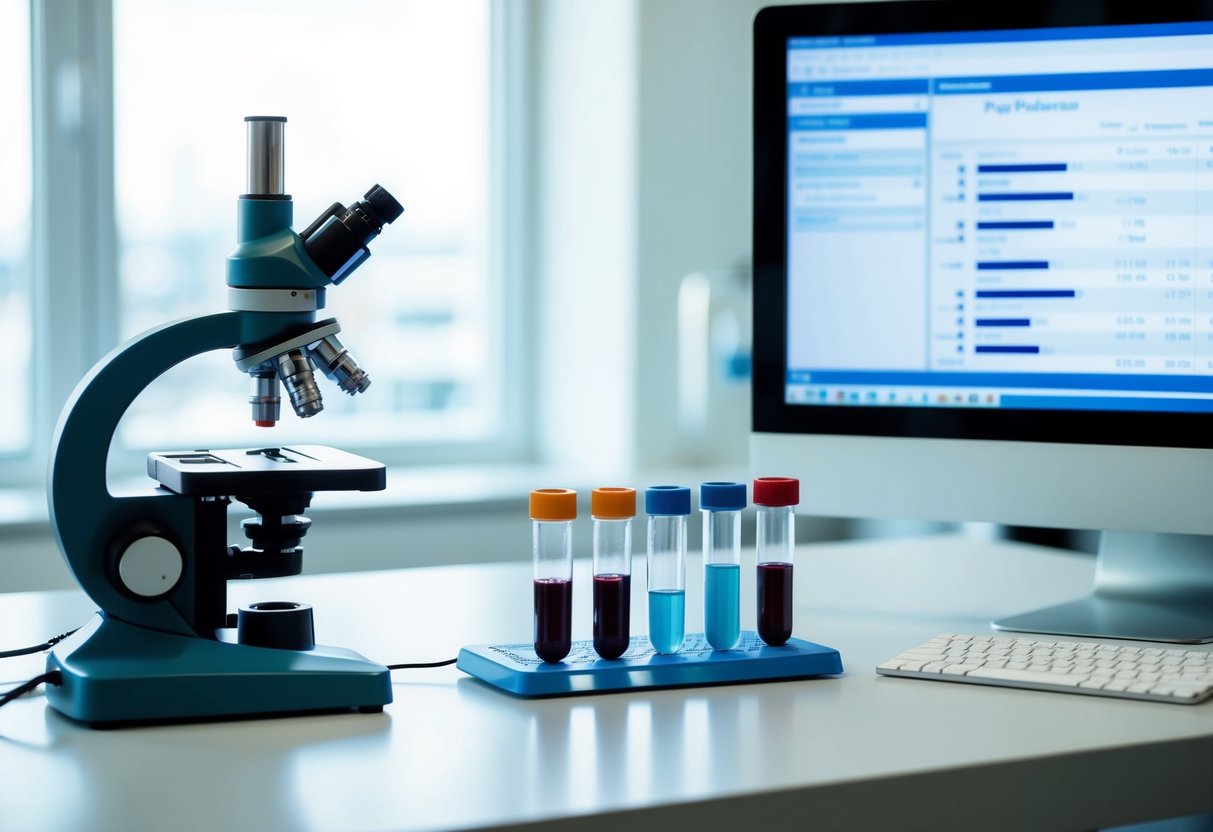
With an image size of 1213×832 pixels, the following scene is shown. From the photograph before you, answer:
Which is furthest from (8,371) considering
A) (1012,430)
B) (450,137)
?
(1012,430)

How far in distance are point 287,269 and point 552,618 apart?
1.03ft

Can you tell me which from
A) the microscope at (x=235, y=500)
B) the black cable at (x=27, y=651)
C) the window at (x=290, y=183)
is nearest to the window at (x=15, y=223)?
the window at (x=290, y=183)

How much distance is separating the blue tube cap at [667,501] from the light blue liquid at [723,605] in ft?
0.18

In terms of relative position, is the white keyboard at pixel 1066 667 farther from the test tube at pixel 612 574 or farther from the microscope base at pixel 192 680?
the microscope base at pixel 192 680

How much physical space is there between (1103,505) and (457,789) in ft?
2.36

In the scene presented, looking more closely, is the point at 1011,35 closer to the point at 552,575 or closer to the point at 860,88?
the point at 860,88

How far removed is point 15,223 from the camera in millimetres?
2494

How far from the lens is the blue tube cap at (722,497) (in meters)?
1.02

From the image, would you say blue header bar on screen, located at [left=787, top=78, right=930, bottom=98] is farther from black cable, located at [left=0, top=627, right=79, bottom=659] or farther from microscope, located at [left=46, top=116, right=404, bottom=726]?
black cable, located at [left=0, top=627, right=79, bottom=659]

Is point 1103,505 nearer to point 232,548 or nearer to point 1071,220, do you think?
point 1071,220

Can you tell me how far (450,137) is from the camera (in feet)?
9.76

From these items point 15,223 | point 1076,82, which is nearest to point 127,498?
point 1076,82

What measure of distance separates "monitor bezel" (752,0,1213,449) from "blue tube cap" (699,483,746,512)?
11.7 inches

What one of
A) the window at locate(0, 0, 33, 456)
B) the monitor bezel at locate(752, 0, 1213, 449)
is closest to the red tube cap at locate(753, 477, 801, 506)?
the monitor bezel at locate(752, 0, 1213, 449)
